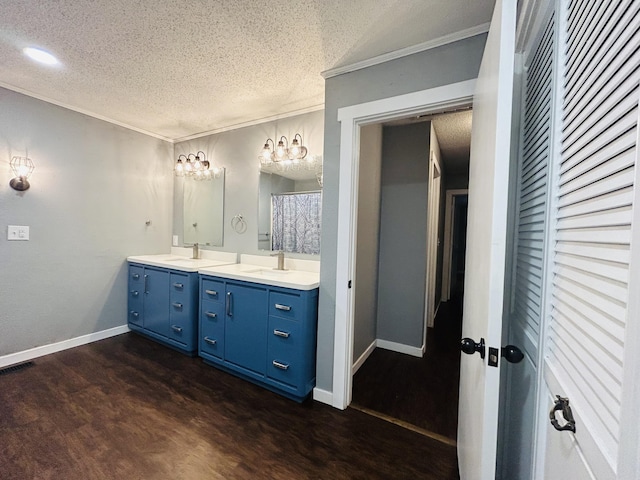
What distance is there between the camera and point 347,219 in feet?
5.92

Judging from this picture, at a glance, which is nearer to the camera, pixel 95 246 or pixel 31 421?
pixel 31 421

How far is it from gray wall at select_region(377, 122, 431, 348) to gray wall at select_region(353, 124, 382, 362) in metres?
0.11

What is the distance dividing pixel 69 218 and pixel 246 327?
2159mm

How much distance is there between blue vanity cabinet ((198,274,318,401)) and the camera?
1.89m

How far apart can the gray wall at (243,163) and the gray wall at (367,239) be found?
58cm

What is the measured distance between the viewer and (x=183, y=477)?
1.32 metres

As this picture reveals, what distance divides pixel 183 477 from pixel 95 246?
2.53 meters

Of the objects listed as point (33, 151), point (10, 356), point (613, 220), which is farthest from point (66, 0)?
point (10, 356)

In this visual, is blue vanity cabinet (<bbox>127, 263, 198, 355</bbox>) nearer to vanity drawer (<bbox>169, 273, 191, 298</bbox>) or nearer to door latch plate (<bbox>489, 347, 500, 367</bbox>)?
vanity drawer (<bbox>169, 273, 191, 298</bbox>)

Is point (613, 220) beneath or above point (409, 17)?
beneath

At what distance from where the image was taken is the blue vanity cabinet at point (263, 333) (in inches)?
74.6

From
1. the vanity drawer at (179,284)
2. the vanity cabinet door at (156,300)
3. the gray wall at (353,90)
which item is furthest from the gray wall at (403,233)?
the vanity cabinet door at (156,300)

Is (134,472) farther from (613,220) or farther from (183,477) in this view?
(613,220)

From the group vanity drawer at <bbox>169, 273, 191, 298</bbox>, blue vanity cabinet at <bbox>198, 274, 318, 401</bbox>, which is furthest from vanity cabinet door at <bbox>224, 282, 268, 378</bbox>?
vanity drawer at <bbox>169, 273, 191, 298</bbox>
